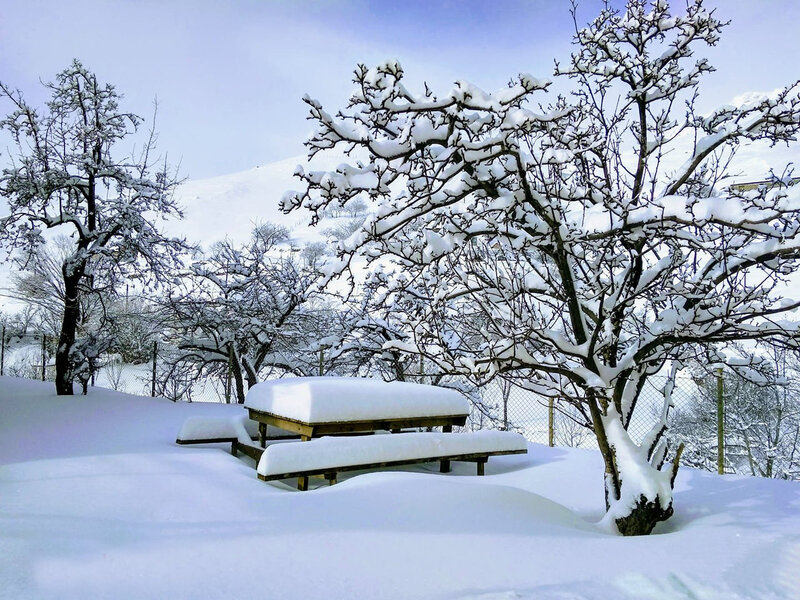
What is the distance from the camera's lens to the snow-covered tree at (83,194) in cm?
940

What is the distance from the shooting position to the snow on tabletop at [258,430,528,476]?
456cm

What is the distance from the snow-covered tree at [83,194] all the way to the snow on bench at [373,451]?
22.2 feet

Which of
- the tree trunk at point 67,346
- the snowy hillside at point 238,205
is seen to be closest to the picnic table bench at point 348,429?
the tree trunk at point 67,346

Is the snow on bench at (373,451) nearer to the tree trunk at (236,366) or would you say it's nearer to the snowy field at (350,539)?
the snowy field at (350,539)

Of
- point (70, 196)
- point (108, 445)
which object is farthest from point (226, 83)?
point (108, 445)

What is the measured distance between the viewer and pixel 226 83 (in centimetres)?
978

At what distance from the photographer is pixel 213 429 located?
6.38 meters

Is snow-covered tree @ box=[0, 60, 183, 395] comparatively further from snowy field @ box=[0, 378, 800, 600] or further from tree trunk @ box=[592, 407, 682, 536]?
tree trunk @ box=[592, 407, 682, 536]

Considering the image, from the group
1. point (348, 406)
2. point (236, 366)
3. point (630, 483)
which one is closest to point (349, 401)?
point (348, 406)

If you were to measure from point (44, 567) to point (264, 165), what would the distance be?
101850 mm

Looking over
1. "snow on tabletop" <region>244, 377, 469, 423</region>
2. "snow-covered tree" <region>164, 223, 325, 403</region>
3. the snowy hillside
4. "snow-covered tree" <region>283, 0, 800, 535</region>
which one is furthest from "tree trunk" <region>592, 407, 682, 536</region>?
the snowy hillside

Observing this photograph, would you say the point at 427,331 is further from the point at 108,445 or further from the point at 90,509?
the point at 108,445

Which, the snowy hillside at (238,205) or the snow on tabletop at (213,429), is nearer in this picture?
the snow on tabletop at (213,429)

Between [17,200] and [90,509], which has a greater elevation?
[17,200]
